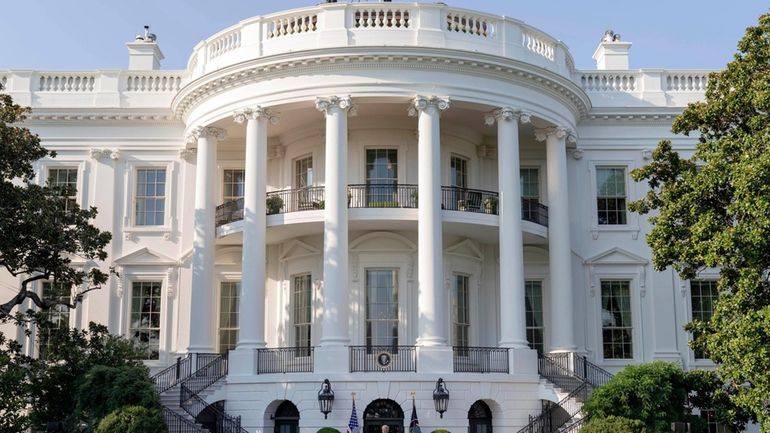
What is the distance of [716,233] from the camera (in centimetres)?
1814

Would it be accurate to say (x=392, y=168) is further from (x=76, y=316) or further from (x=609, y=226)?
(x=76, y=316)

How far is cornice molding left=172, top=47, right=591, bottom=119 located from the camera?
2380 centimetres

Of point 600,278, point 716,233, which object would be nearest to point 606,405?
point 716,233

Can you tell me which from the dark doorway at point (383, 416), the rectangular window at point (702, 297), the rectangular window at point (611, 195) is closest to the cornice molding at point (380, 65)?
the rectangular window at point (611, 195)

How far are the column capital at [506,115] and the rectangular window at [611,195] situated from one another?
16.1 feet

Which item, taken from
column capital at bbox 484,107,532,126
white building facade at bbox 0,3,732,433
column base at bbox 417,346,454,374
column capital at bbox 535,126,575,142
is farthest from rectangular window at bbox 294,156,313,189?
column base at bbox 417,346,454,374

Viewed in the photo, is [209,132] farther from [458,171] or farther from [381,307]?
[458,171]

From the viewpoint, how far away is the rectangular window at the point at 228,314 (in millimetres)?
27906

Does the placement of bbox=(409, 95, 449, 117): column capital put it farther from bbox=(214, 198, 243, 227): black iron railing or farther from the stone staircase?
the stone staircase

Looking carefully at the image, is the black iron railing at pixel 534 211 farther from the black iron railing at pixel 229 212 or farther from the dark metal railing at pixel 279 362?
the black iron railing at pixel 229 212

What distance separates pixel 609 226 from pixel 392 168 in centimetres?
709

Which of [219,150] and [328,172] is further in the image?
[219,150]

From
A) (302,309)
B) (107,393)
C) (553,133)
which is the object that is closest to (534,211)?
(553,133)

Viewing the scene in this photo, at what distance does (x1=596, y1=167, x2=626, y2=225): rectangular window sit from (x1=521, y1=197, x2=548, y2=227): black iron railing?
2.09 m
